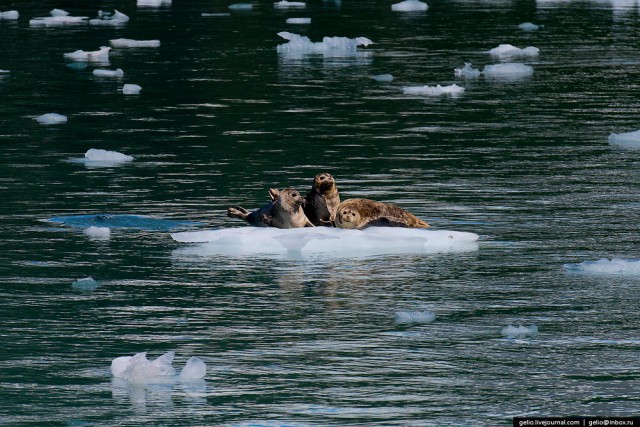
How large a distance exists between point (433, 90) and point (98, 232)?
10.5m

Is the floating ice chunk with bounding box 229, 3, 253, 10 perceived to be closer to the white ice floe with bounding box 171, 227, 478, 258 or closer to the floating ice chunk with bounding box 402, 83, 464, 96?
the floating ice chunk with bounding box 402, 83, 464, 96

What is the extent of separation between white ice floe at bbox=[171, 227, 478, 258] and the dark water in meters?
0.18

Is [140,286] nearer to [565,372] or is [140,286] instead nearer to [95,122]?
[565,372]

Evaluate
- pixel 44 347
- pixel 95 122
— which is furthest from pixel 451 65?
pixel 44 347

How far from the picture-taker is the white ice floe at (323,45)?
92.6 ft

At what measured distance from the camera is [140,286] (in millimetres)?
10758

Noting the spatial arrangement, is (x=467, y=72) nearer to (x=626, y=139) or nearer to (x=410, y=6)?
(x=626, y=139)

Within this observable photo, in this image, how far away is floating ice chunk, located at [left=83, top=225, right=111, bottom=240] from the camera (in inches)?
494

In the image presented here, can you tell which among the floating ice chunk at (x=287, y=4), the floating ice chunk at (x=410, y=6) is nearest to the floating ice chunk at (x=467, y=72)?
the floating ice chunk at (x=410, y=6)

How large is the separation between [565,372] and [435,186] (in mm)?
6272

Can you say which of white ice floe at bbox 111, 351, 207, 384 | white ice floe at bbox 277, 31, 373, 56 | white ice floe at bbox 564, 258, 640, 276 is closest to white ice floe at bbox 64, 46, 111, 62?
white ice floe at bbox 277, 31, 373, 56

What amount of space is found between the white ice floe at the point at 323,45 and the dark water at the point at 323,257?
1.15 m

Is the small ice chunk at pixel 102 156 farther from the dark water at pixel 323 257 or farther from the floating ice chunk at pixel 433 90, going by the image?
the floating ice chunk at pixel 433 90

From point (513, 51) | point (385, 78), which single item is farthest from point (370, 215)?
point (513, 51)
